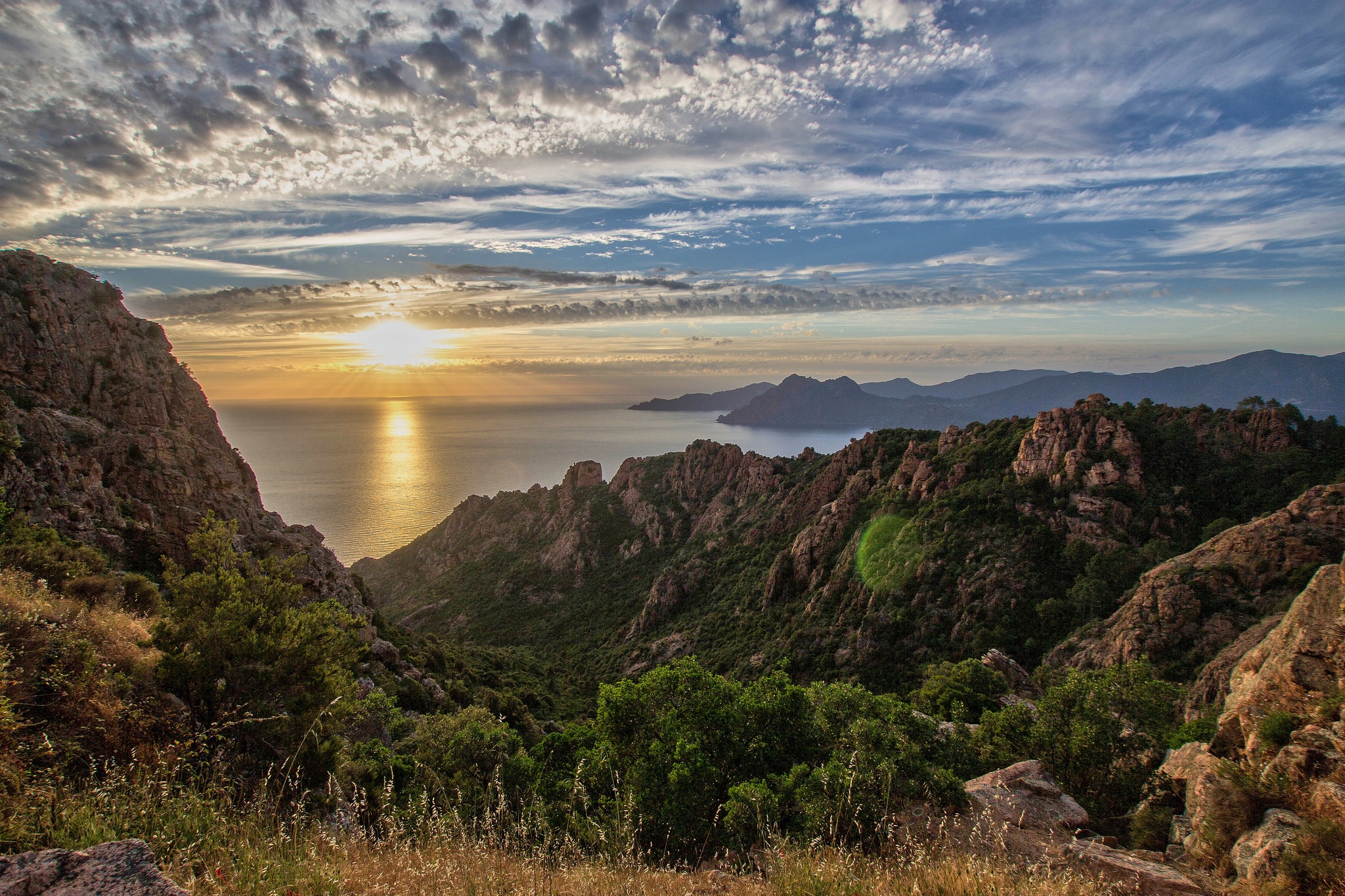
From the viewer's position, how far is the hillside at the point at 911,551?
35.0m

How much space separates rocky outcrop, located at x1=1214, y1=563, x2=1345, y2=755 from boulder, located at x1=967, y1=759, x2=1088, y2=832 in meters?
3.07

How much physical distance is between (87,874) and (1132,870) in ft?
36.8

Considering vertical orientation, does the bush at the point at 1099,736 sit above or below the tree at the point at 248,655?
below

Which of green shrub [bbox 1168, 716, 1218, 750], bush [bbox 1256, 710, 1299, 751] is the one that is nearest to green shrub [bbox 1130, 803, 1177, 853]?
bush [bbox 1256, 710, 1299, 751]

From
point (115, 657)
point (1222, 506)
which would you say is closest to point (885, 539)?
point (1222, 506)

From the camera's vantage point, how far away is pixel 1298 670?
9586 millimetres


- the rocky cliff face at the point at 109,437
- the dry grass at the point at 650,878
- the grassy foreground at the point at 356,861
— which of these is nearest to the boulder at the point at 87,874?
the grassy foreground at the point at 356,861

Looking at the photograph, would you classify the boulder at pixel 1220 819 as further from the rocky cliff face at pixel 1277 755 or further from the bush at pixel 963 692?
the bush at pixel 963 692

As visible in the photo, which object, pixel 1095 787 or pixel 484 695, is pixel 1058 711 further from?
pixel 484 695

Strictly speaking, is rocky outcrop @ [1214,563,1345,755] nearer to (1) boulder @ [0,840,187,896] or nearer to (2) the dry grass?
(2) the dry grass

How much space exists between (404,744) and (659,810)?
11.6 m

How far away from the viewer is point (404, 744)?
1741 cm

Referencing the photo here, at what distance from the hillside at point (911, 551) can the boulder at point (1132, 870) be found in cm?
2248

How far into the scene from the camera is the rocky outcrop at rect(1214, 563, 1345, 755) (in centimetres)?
921
